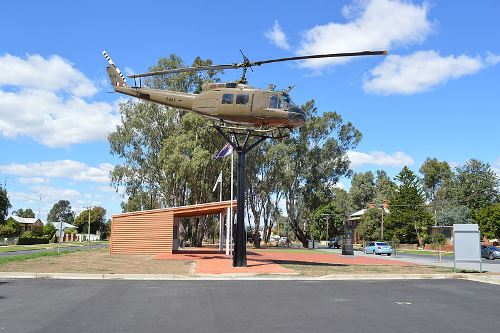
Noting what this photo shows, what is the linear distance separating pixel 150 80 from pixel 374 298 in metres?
42.1

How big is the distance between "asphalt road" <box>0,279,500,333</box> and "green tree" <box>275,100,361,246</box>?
42751mm

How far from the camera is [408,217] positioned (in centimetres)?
7188

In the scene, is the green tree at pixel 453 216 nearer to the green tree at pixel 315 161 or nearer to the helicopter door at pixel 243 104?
the green tree at pixel 315 161

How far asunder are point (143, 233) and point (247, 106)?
16.6 m

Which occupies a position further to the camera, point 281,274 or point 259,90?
point 259,90

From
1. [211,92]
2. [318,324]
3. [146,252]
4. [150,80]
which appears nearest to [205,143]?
[150,80]

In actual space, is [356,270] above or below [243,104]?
below

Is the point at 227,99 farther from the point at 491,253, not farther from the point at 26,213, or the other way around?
the point at 26,213

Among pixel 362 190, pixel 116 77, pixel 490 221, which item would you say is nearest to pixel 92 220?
pixel 362 190

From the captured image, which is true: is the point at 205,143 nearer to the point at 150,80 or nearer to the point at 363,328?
the point at 150,80

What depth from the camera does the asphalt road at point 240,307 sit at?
8.59 m

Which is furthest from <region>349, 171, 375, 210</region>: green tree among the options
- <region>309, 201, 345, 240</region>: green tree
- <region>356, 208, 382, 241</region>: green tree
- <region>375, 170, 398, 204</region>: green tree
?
<region>356, 208, 382, 241</region>: green tree

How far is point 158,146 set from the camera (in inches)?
1950

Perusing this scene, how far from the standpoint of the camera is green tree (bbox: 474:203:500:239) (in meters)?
65.0
